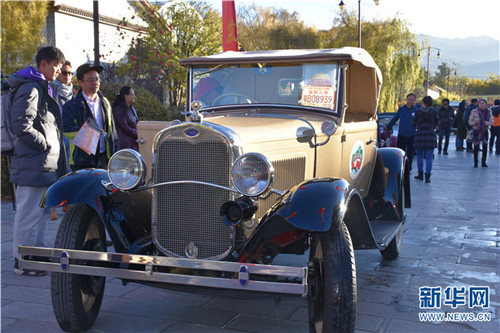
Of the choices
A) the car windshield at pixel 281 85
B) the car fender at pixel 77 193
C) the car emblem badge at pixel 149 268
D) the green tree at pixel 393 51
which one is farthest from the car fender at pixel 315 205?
the green tree at pixel 393 51

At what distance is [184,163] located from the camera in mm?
3314

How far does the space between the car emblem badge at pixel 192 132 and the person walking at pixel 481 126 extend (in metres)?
11.6

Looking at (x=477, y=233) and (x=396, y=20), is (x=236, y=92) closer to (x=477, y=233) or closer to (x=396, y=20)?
(x=477, y=233)

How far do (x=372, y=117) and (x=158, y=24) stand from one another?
10.9 meters

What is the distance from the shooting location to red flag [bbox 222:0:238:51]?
12.2 meters

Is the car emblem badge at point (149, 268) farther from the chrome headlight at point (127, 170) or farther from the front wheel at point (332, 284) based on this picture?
the front wheel at point (332, 284)

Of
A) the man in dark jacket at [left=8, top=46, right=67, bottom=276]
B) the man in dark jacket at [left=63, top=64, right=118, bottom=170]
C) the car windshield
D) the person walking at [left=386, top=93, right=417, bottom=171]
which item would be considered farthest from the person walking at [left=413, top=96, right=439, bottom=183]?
the man in dark jacket at [left=8, top=46, right=67, bottom=276]

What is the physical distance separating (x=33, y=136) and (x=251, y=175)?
2343 millimetres

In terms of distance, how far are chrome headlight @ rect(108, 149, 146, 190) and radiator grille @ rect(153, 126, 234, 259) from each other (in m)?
0.10

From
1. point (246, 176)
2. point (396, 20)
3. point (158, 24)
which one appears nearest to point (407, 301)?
point (246, 176)

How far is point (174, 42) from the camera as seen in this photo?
48.1ft

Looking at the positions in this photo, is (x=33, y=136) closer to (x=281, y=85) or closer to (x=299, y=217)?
(x=281, y=85)

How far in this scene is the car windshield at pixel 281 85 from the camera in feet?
14.4

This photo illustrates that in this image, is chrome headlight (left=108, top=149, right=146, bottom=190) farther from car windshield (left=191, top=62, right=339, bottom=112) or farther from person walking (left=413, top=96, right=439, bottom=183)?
person walking (left=413, top=96, right=439, bottom=183)
